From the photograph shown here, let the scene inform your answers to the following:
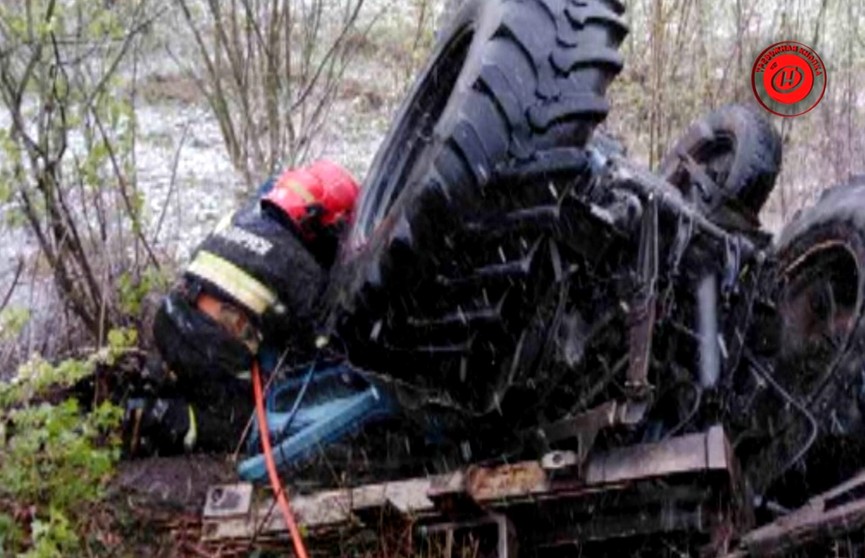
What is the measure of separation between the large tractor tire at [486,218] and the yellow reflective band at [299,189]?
1.74ft

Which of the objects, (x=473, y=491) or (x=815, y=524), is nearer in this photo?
(x=815, y=524)

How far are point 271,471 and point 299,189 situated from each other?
3.01 feet

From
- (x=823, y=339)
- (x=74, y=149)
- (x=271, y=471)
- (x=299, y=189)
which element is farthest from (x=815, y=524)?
(x=74, y=149)

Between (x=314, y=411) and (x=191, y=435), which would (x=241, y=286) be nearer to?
(x=314, y=411)

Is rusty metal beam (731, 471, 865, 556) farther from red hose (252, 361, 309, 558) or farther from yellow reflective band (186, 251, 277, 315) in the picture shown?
yellow reflective band (186, 251, 277, 315)

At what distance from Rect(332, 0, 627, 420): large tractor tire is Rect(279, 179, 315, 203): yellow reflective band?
0.53 meters

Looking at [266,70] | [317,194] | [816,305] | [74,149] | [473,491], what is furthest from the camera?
[266,70]

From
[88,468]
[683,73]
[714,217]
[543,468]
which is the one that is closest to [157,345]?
[88,468]

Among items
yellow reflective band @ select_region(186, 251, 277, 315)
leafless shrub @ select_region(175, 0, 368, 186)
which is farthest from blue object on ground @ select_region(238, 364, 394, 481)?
leafless shrub @ select_region(175, 0, 368, 186)

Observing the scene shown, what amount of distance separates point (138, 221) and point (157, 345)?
1040 mm

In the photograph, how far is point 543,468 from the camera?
11.7 ft

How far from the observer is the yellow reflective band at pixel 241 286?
4.06 meters

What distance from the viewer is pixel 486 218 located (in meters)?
3.43

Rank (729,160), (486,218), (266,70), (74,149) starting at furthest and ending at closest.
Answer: (266,70) → (74,149) → (729,160) → (486,218)
